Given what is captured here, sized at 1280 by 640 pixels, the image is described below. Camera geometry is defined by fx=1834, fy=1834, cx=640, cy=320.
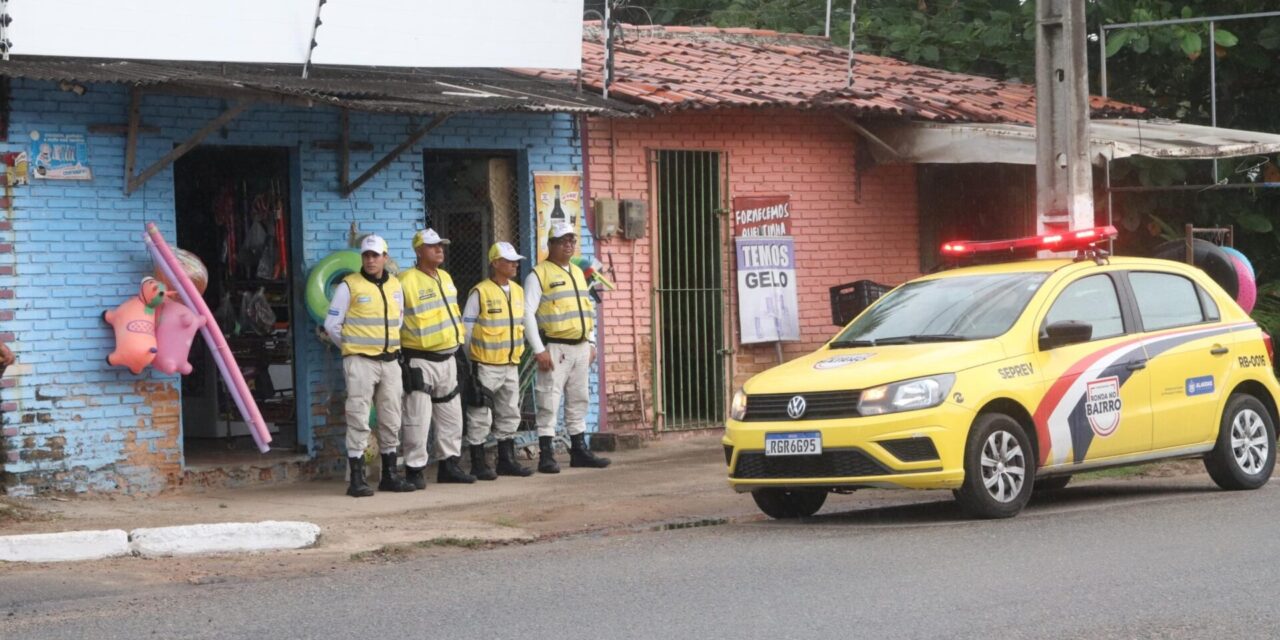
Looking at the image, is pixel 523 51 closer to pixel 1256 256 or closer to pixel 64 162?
pixel 64 162

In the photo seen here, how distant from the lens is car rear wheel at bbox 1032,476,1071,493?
12.4 meters

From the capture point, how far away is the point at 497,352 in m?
13.5

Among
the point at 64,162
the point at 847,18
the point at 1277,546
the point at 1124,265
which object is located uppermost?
the point at 847,18

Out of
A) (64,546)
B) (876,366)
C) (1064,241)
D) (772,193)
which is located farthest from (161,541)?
(772,193)

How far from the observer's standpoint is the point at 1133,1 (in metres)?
19.1

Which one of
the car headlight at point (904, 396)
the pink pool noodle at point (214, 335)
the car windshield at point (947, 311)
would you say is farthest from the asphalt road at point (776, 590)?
the pink pool noodle at point (214, 335)

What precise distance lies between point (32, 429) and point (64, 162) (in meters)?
1.77

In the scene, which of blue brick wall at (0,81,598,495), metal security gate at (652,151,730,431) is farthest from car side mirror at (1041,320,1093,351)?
blue brick wall at (0,81,598,495)

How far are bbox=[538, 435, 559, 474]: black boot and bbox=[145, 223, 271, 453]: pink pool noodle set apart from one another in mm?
2354

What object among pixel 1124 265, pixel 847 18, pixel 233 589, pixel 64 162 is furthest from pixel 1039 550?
pixel 847 18

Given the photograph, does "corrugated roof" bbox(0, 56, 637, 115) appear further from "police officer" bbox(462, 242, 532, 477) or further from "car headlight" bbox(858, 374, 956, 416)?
"car headlight" bbox(858, 374, 956, 416)

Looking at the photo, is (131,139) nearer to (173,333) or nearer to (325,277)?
(173,333)

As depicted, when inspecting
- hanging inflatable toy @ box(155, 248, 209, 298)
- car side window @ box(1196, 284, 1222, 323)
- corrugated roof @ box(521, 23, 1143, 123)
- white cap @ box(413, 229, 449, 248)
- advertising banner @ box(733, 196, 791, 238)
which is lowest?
car side window @ box(1196, 284, 1222, 323)

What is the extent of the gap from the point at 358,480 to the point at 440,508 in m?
0.87
